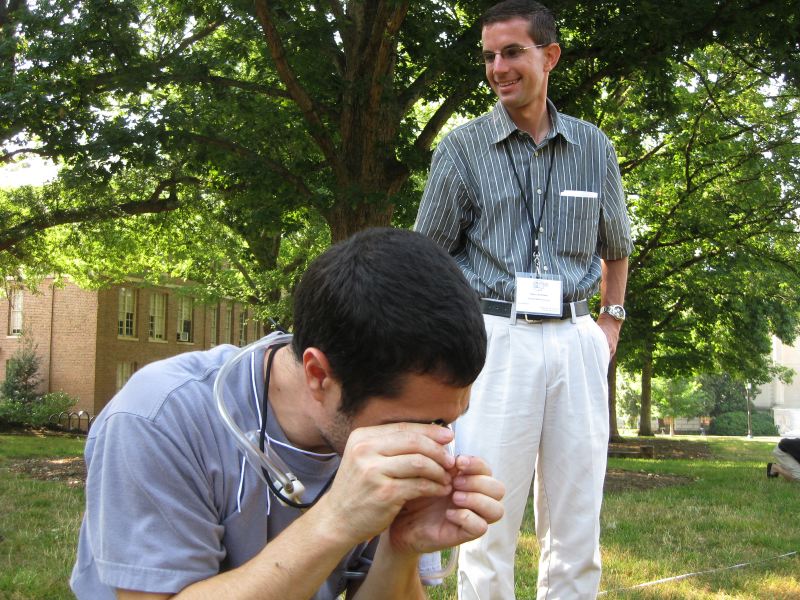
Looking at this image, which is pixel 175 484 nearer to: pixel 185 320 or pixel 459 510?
pixel 459 510

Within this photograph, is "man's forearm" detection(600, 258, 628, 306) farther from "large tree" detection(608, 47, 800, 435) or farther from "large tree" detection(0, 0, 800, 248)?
"large tree" detection(608, 47, 800, 435)

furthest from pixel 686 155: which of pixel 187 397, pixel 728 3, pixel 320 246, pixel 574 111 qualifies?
pixel 187 397

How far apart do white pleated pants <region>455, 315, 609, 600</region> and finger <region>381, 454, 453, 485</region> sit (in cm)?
178

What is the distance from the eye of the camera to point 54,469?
13688mm

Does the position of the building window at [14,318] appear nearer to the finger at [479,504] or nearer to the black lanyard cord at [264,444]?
the black lanyard cord at [264,444]

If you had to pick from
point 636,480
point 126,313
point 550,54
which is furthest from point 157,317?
point 550,54

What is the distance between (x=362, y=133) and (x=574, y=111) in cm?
275

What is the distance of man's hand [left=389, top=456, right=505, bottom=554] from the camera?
5.93 ft

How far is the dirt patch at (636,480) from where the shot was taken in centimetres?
1155

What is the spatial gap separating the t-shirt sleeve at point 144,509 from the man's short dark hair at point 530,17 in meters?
2.60

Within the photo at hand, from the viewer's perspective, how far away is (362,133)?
12102 millimetres

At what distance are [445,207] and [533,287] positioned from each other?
527mm

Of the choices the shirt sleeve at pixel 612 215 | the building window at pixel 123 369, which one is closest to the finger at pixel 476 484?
the shirt sleeve at pixel 612 215

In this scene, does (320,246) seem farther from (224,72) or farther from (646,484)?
(646,484)
